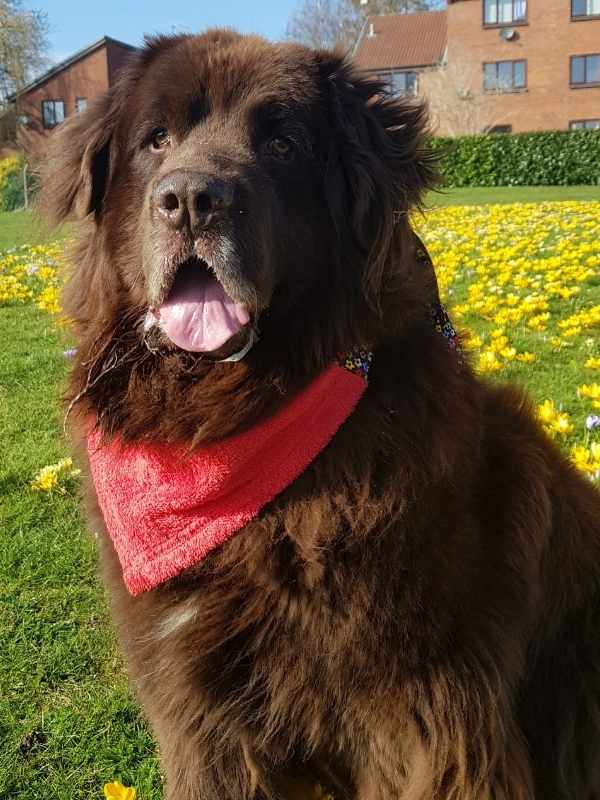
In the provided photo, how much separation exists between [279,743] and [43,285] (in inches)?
276

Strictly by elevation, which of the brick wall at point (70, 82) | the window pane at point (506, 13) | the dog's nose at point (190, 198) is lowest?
the dog's nose at point (190, 198)

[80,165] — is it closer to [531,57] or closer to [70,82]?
[531,57]

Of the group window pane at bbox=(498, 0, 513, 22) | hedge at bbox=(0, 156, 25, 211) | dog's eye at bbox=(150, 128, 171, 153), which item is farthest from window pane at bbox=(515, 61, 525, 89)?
dog's eye at bbox=(150, 128, 171, 153)

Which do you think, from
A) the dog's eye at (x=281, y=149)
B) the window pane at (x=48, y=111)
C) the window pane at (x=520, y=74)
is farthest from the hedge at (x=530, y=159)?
the window pane at (x=48, y=111)

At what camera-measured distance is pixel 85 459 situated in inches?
89.6

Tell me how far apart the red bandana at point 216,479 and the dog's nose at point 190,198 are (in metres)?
0.48

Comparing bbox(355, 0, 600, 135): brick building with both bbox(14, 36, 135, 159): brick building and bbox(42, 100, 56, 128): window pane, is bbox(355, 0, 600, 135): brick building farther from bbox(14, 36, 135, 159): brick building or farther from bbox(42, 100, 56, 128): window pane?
bbox(42, 100, 56, 128): window pane

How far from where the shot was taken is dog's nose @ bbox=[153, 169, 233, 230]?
5.69 ft

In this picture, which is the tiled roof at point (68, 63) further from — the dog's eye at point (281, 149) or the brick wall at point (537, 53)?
the dog's eye at point (281, 149)

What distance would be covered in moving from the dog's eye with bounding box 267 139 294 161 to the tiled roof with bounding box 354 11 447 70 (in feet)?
139

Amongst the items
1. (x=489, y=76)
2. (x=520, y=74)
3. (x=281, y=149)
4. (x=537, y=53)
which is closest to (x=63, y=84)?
(x=489, y=76)

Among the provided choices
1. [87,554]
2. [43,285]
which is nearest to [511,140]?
[43,285]

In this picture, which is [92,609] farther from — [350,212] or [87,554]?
[350,212]

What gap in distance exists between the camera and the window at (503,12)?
118 feet
